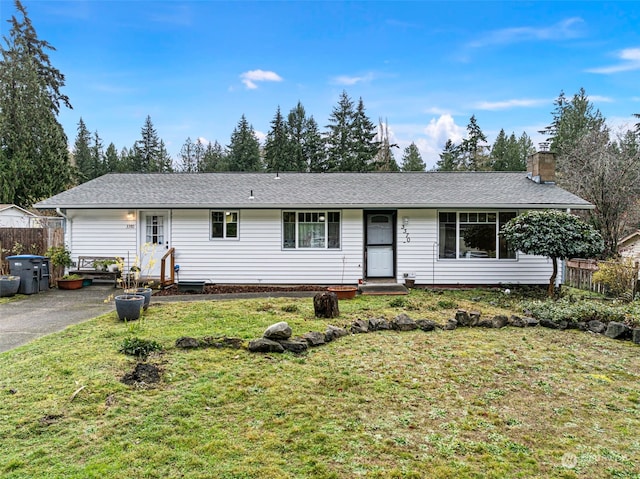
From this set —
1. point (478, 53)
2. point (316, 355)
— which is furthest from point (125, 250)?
point (478, 53)

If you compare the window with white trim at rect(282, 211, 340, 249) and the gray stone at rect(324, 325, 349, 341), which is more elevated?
the window with white trim at rect(282, 211, 340, 249)

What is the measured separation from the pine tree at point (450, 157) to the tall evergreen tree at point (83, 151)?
36518 millimetres

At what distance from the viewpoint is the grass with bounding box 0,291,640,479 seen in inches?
104

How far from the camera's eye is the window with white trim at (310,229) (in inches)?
433

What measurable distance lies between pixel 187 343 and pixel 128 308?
7.38 feet

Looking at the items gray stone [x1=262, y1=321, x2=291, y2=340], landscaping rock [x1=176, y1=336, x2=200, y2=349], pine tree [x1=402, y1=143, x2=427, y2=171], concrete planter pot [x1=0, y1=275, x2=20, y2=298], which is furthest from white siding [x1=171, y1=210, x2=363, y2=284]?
pine tree [x1=402, y1=143, x2=427, y2=171]

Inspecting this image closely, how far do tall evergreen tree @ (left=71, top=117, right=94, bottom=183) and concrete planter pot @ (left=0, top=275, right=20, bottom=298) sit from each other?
33431 mm

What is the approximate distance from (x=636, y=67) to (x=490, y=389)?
69.8 feet

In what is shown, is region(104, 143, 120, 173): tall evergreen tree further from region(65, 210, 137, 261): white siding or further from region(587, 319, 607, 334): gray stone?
region(587, 319, 607, 334): gray stone

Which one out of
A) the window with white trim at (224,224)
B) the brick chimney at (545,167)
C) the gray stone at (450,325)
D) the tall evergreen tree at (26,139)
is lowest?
the gray stone at (450,325)

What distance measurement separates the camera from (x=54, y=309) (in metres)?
7.89

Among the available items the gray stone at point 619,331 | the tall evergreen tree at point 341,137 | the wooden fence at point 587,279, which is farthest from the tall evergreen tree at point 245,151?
the gray stone at point 619,331

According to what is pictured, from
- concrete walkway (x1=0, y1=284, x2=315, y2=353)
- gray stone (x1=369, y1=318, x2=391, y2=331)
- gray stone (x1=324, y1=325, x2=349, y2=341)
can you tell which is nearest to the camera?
gray stone (x1=324, y1=325, x2=349, y2=341)

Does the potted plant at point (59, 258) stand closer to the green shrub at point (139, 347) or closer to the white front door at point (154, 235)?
the white front door at point (154, 235)
